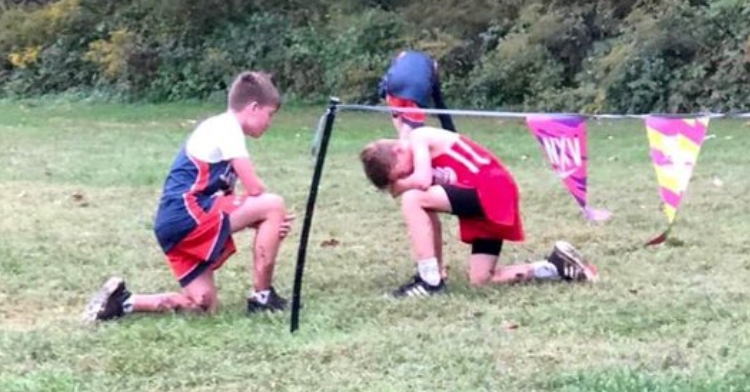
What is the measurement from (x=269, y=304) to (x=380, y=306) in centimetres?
46

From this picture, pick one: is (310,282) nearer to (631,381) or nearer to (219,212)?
(219,212)

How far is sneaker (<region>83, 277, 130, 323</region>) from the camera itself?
18.8 ft

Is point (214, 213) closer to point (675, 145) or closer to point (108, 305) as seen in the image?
point (108, 305)

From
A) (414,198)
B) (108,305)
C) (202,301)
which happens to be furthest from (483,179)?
(108,305)

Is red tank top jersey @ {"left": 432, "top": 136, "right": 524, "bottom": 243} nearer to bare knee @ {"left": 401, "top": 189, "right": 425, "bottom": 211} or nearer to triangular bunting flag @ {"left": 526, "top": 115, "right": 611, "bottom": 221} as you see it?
bare knee @ {"left": 401, "top": 189, "right": 425, "bottom": 211}

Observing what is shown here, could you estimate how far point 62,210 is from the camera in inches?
362

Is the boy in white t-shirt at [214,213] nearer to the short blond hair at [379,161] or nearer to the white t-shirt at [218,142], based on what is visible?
the white t-shirt at [218,142]

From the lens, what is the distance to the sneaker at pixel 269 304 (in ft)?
19.3

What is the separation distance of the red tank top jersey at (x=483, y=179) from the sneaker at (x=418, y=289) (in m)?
0.43

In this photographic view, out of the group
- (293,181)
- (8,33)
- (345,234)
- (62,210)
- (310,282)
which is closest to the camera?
(310,282)

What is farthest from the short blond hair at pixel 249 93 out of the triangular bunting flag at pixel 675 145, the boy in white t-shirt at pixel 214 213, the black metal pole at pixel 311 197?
the triangular bunting flag at pixel 675 145

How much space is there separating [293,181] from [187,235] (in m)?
5.10

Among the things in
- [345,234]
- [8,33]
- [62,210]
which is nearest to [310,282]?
[345,234]

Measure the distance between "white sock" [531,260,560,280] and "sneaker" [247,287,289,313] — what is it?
122cm
